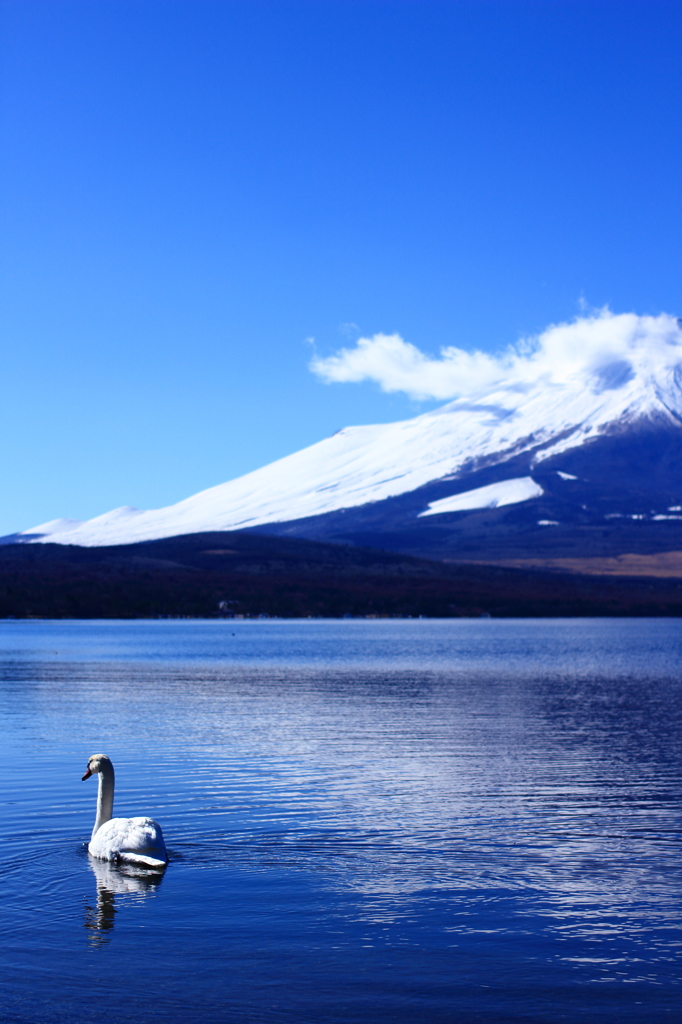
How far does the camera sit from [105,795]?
16594 millimetres

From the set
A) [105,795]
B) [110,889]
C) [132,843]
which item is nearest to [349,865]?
[132,843]

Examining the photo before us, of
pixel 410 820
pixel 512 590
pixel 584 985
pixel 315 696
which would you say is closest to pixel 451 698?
pixel 315 696

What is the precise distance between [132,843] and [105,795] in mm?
1704

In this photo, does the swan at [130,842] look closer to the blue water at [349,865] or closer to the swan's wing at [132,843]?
the swan's wing at [132,843]

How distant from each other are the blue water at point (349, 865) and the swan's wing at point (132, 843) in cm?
24

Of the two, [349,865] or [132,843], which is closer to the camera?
[132,843]

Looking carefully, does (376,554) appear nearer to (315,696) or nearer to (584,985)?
(315,696)

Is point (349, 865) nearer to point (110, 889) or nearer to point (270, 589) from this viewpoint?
point (110, 889)

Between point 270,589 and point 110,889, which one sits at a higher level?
point 270,589

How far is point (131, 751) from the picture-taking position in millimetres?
25844

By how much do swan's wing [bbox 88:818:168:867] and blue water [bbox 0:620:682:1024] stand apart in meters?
0.24

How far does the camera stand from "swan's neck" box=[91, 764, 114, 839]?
16422mm

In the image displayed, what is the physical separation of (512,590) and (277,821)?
149635 millimetres

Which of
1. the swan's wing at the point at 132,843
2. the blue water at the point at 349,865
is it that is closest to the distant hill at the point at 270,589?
the blue water at the point at 349,865
